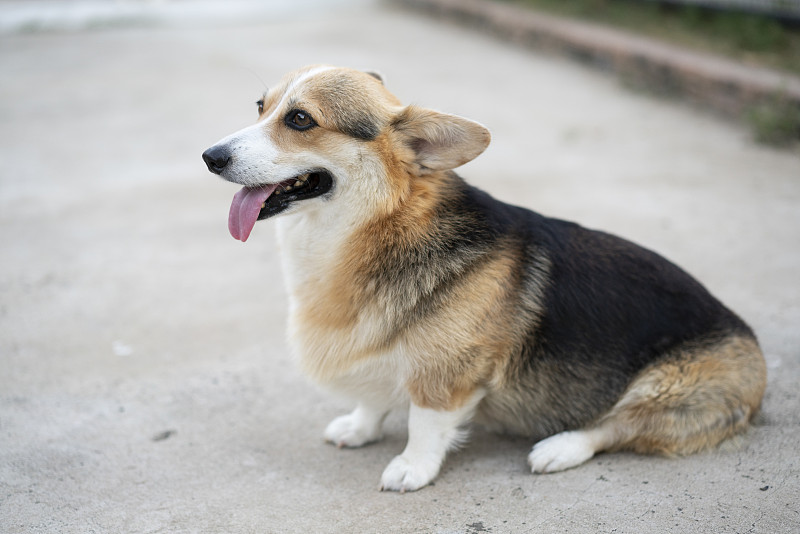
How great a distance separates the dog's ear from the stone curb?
441 cm

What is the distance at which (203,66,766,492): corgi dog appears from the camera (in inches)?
101

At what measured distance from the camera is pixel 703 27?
8289 millimetres

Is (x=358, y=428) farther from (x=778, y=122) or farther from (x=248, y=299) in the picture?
(x=778, y=122)

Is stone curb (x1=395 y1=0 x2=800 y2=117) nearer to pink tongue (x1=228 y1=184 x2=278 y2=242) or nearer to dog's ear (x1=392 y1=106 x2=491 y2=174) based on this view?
dog's ear (x1=392 y1=106 x2=491 y2=174)

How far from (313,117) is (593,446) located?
164cm

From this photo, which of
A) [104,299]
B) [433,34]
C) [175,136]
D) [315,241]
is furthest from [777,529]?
[433,34]

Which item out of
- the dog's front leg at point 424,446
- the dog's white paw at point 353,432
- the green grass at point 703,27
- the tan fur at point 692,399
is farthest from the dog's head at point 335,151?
the green grass at point 703,27

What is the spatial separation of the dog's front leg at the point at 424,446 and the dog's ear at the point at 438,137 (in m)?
0.87

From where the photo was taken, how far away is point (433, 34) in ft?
32.8

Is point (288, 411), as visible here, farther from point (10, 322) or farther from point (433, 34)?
point (433, 34)

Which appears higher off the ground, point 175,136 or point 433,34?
point 433,34

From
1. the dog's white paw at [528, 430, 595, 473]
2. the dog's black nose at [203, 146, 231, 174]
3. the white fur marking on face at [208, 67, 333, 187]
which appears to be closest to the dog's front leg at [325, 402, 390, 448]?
the dog's white paw at [528, 430, 595, 473]

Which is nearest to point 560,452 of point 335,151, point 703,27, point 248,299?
point 335,151

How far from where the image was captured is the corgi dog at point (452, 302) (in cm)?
257
